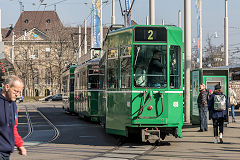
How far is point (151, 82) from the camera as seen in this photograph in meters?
13.9

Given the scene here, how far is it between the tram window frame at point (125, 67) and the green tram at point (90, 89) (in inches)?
296

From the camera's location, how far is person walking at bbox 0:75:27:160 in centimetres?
604

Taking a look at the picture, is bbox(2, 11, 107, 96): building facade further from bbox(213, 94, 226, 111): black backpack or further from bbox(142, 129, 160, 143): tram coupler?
bbox(142, 129, 160, 143): tram coupler

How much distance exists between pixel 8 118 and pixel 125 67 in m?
8.33

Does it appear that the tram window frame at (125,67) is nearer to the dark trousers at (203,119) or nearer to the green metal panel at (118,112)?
the green metal panel at (118,112)

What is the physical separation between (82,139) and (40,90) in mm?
78934

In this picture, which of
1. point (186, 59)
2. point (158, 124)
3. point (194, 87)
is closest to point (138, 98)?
point (158, 124)

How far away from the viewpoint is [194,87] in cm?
2041

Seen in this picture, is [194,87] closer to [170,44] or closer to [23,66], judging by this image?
[170,44]

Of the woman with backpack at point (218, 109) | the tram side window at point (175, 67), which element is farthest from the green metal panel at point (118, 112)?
the woman with backpack at point (218, 109)

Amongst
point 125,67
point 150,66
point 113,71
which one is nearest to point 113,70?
point 113,71

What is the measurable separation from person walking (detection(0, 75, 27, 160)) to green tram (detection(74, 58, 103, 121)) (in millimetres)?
15616

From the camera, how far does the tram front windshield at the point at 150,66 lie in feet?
45.5

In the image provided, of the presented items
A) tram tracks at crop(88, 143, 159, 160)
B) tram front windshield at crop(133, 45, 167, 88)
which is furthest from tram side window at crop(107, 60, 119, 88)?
tram tracks at crop(88, 143, 159, 160)
